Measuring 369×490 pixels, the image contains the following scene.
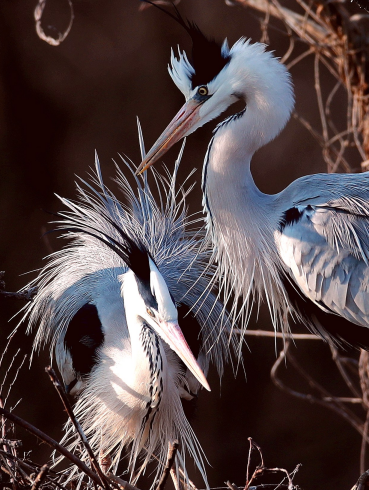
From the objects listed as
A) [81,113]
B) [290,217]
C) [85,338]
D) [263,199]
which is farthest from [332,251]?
[81,113]

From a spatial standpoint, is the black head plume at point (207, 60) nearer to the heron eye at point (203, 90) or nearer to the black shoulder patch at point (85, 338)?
the heron eye at point (203, 90)

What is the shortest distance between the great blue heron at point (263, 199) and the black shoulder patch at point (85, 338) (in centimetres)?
47

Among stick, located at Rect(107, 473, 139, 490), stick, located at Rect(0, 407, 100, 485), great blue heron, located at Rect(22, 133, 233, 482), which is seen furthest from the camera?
great blue heron, located at Rect(22, 133, 233, 482)

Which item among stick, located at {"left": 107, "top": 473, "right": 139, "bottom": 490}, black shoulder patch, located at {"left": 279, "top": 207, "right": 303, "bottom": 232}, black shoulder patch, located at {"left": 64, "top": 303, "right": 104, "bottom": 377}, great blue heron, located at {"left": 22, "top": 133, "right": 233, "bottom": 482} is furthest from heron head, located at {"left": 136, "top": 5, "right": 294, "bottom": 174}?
stick, located at {"left": 107, "top": 473, "right": 139, "bottom": 490}

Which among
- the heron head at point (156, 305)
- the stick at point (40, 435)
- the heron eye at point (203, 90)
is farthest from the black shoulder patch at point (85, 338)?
the stick at point (40, 435)

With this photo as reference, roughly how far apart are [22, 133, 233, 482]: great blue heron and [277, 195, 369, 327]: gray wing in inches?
11.5

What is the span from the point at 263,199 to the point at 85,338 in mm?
721

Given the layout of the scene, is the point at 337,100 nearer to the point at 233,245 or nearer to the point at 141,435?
the point at 233,245

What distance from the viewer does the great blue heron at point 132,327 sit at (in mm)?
1902

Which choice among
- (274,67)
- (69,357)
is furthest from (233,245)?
(69,357)

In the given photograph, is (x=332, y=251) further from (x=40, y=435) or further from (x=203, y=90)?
(x=40, y=435)

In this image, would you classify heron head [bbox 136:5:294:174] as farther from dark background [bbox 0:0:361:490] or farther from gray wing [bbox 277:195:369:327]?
dark background [bbox 0:0:361:490]

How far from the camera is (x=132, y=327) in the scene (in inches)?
76.6

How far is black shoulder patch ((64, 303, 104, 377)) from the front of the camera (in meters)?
2.23
